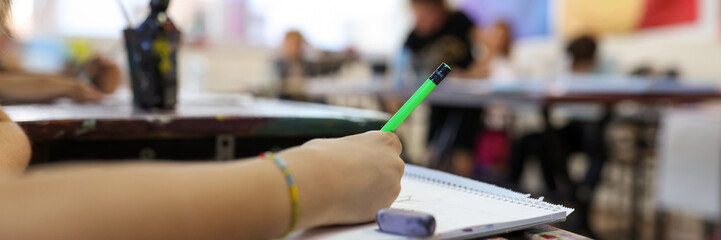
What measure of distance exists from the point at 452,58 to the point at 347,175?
121 inches

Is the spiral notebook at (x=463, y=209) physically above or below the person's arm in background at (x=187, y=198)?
below

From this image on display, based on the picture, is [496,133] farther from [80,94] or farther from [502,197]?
[502,197]

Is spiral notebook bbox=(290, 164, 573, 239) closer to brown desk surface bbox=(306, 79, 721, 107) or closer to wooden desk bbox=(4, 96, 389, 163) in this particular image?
wooden desk bbox=(4, 96, 389, 163)

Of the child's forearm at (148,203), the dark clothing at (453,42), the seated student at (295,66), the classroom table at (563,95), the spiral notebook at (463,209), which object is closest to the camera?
the child's forearm at (148,203)

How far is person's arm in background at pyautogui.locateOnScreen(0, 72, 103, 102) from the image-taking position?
1.24 meters

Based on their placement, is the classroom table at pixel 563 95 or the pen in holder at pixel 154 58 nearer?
the pen in holder at pixel 154 58

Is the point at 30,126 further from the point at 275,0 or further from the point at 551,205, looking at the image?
the point at 275,0

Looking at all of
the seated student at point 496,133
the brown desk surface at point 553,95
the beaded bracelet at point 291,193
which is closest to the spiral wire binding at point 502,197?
the beaded bracelet at point 291,193

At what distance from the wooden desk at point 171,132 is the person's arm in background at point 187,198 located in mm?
310

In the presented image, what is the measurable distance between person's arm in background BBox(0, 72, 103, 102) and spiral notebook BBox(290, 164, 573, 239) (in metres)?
0.93

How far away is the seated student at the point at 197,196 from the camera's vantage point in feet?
1.04

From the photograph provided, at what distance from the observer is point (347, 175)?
434 millimetres

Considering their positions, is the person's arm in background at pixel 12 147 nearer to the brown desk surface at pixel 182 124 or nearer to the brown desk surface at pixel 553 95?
Result: the brown desk surface at pixel 182 124

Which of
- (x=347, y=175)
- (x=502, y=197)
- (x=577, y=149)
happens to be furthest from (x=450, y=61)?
(x=347, y=175)
